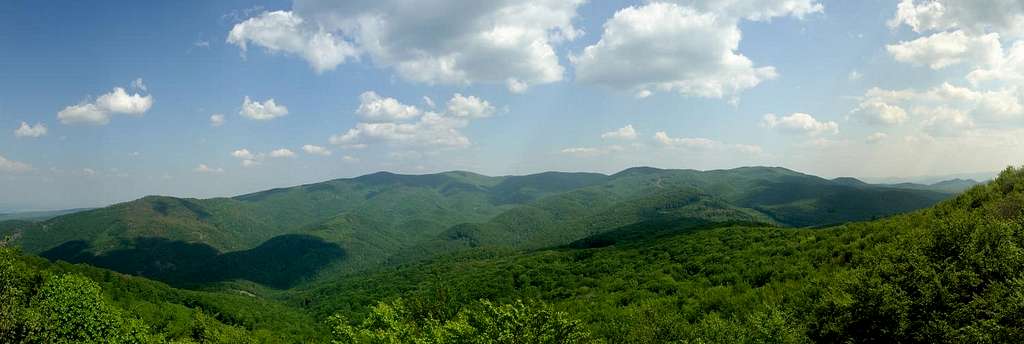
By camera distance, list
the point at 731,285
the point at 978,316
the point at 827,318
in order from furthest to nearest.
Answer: the point at 731,285, the point at 827,318, the point at 978,316

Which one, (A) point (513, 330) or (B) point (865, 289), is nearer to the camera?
(B) point (865, 289)

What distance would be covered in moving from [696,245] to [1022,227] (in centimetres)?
7812

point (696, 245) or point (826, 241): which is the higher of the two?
point (826, 241)

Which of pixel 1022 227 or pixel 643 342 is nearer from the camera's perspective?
pixel 1022 227

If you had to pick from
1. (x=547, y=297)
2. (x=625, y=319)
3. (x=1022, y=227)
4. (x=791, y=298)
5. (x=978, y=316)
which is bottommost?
(x=547, y=297)

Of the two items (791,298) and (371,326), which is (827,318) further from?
(371,326)

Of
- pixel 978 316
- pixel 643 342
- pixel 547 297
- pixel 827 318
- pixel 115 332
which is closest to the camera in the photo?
pixel 978 316

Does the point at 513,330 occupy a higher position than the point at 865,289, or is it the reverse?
the point at 865,289

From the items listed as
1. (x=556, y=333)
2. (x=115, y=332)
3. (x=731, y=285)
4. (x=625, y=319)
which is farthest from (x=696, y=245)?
(x=115, y=332)

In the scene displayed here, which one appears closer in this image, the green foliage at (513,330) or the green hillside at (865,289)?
the green hillside at (865,289)

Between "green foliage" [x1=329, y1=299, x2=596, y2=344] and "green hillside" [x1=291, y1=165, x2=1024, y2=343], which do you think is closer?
"green hillside" [x1=291, y1=165, x2=1024, y2=343]

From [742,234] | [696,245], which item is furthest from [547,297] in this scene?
[742,234]

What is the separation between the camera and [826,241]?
57.8m

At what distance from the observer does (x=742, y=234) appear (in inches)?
3917
